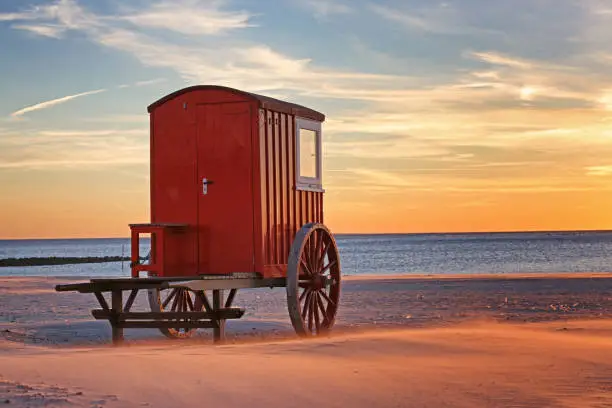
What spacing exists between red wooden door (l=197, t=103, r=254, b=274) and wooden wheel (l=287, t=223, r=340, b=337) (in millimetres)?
738

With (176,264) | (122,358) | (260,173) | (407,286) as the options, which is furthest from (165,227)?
(407,286)

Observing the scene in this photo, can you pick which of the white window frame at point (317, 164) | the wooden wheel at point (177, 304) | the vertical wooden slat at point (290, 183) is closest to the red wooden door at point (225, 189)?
the vertical wooden slat at point (290, 183)

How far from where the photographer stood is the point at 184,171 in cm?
1513

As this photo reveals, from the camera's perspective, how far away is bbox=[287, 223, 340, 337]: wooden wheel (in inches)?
578

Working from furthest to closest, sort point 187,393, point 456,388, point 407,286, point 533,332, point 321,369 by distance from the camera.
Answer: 1. point 407,286
2. point 533,332
3. point 321,369
4. point 456,388
5. point 187,393

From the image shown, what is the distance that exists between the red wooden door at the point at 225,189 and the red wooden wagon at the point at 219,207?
16 millimetres

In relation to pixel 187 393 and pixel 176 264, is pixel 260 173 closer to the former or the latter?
pixel 176 264

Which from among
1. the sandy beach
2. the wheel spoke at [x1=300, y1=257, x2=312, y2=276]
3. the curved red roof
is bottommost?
the sandy beach

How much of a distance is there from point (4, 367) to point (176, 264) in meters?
5.40

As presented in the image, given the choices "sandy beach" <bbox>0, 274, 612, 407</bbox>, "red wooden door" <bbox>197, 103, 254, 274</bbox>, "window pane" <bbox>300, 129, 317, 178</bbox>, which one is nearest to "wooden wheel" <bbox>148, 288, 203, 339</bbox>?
"sandy beach" <bbox>0, 274, 612, 407</bbox>

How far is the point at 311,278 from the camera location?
51.8 ft

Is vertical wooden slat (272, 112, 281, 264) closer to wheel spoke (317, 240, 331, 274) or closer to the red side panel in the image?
wheel spoke (317, 240, 331, 274)

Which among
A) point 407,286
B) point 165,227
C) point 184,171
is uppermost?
point 184,171

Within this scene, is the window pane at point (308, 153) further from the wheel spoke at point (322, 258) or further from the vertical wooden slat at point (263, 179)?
the vertical wooden slat at point (263, 179)
